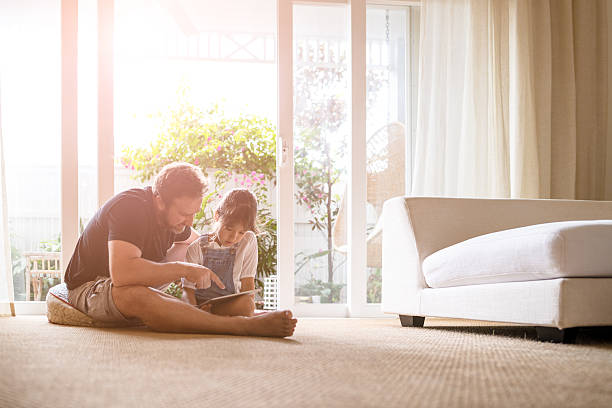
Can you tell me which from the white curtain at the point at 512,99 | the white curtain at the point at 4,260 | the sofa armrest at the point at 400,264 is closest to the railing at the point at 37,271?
the white curtain at the point at 4,260

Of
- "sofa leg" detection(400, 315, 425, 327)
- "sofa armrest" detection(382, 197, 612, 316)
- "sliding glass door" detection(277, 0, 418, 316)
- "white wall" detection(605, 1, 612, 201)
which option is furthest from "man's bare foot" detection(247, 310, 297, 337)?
"white wall" detection(605, 1, 612, 201)

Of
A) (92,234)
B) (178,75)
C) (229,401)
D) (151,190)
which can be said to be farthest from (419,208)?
(178,75)

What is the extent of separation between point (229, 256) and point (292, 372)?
1.15 m

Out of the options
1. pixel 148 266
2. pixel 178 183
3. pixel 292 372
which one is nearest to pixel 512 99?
pixel 178 183

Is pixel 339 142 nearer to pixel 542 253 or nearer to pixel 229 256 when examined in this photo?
pixel 229 256

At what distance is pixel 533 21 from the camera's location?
391 centimetres

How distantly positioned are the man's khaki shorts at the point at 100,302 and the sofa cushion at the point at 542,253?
124 cm

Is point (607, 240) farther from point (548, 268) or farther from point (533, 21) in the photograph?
point (533, 21)

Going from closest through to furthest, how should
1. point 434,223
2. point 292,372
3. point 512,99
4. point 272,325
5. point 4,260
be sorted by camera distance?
point 292,372 → point 272,325 → point 434,223 → point 4,260 → point 512,99

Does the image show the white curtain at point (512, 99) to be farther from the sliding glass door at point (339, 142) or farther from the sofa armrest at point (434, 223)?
the sofa armrest at point (434, 223)

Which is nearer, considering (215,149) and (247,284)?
(247,284)

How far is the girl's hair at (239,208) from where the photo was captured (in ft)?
7.55

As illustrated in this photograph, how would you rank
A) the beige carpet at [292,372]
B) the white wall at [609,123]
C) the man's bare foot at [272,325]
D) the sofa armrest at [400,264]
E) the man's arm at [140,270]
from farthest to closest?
the white wall at [609,123] → the sofa armrest at [400,264] → the man's arm at [140,270] → the man's bare foot at [272,325] → the beige carpet at [292,372]

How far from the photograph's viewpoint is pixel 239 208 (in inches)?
90.7
